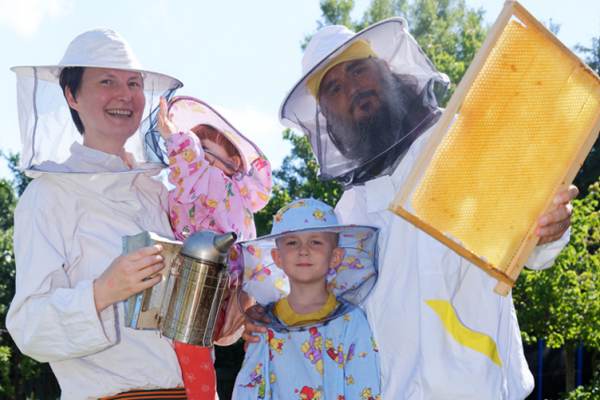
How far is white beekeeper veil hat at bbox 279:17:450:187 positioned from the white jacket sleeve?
134 centimetres

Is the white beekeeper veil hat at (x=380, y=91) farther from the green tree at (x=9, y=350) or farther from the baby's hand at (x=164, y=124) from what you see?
the green tree at (x=9, y=350)

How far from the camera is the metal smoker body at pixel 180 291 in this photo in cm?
214

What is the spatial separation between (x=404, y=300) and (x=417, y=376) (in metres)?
0.31

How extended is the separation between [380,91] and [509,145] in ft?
2.79

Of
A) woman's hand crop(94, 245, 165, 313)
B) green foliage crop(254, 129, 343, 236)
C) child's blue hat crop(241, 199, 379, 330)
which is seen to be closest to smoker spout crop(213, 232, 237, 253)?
woman's hand crop(94, 245, 165, 313)

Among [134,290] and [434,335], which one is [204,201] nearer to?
[134,290]

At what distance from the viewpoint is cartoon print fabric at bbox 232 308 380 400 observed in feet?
7.70

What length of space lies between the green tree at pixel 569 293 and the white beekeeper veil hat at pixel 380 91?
673 centimetres

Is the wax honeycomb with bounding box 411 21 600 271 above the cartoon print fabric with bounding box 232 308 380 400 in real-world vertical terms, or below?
above

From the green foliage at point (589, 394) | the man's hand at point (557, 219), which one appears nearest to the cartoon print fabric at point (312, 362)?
the man's hand at point (557, 219)

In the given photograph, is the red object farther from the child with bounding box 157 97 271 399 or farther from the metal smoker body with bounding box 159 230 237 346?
the metal smoker body with bounding box 159 230 237 346

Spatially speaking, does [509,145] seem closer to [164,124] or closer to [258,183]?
[258,183]

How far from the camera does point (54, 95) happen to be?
2.67m

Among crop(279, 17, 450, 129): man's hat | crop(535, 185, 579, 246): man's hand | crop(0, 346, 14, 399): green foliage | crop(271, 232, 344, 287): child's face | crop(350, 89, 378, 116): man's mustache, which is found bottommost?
crop(0, 346, 14, 399): green foliage
